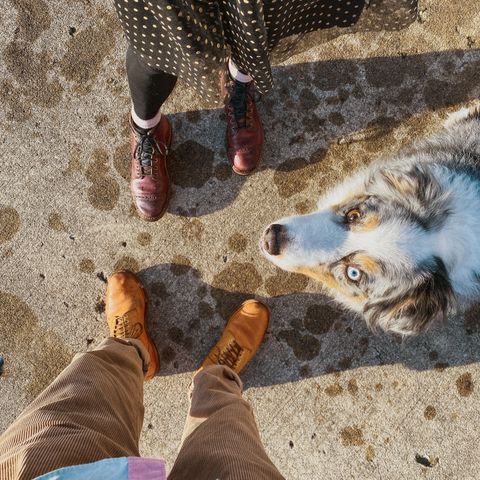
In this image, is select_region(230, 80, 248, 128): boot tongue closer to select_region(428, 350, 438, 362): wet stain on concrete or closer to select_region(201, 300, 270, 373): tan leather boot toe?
select_region(201, 300, 270, 373): tan leather boot toe

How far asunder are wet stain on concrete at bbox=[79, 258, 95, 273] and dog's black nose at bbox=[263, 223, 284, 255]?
122 centimetres

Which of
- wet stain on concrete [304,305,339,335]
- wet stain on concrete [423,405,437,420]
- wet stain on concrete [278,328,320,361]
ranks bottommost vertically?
wet stain on concrete [423,405,437,420]

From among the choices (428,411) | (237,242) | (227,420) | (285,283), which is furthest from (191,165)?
(428,411)

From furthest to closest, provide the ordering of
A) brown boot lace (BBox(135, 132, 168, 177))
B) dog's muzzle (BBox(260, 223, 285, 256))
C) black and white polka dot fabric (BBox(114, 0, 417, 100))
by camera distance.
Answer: brown boot lace (BBox(135, 132, 168, 177)) → dog's muzzle (BBox(260, 223, 285, 256)) → black and white polka dot fabric (BBox(114, 0, 417, 100))

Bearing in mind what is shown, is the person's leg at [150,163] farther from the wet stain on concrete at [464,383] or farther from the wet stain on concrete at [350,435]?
the wet stain on concrete at [464,383]

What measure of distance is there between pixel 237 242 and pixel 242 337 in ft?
1.94

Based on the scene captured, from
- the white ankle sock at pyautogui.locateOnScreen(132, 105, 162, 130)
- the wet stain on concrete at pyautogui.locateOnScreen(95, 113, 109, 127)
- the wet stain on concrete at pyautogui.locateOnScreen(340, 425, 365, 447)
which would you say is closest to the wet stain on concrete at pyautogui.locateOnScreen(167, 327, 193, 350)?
the wet stain on concrete at pyautogui.locateOnScreen(340, 425, 365, 447)

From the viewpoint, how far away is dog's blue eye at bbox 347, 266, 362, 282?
209cm

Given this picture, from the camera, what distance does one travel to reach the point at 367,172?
8.07ft

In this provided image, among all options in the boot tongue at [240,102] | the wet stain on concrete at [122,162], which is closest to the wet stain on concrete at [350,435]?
the boot tongue at [240,102]

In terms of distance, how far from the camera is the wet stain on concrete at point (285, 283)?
2.82 meters

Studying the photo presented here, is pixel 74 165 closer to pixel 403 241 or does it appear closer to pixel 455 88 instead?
pixel 403 241

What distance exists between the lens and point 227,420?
77.1 inches

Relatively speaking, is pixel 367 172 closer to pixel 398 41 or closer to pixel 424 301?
pixel 424 301
